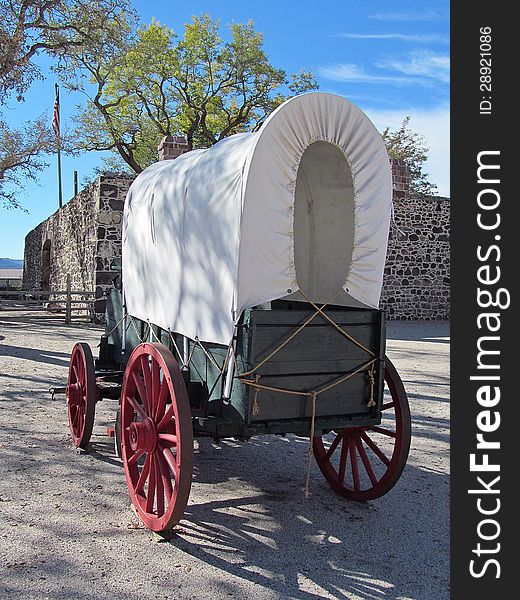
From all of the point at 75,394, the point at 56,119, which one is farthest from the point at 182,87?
the point at 75,394

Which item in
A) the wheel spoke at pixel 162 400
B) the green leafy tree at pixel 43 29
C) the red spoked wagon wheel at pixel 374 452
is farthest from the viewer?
the green leafy tree at pixel 43 29

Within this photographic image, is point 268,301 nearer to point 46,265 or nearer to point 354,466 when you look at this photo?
point 354,466

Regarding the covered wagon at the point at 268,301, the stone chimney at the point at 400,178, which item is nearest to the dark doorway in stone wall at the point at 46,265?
the stone chimney at the point at 400,178

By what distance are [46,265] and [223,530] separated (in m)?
23.3

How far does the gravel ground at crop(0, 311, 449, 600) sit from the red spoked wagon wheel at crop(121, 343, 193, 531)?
17 centimetres

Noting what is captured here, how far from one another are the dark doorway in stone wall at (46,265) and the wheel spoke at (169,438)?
72.6 feet

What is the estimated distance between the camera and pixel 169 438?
11.6 ft

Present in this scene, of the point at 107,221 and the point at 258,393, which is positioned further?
the point at 107,221

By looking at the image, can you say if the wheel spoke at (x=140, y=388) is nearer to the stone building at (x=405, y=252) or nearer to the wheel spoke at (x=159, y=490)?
the wheel spoke at (x=159, y=490)

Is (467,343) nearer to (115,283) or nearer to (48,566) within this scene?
(48,566)

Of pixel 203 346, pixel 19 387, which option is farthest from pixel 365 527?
pixel 19 387

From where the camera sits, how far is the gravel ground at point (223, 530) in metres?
3.10

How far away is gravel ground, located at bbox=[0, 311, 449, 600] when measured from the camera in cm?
310

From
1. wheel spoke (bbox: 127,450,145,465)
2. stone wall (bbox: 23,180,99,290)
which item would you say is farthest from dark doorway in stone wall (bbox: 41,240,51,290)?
wheel spoke (bbox: 127,450,145,465)
